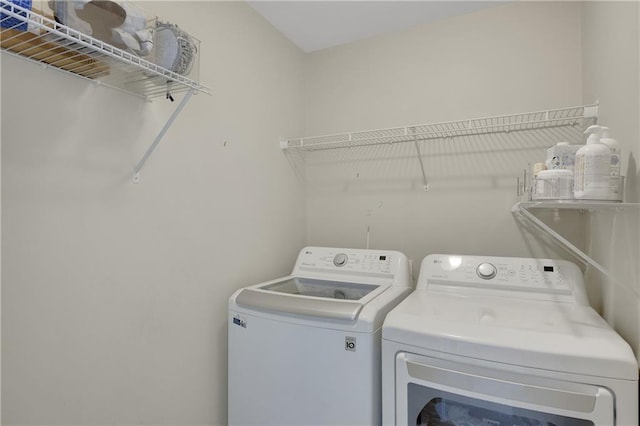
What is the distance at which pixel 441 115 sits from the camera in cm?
204

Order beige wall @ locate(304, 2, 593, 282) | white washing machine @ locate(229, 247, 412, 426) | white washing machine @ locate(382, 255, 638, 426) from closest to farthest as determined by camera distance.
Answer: white washing machine @ locate(382, 255, 638, 426) → white washing machine @ locate(229, 247, 412, 426) → beige wall @ locate(304, 2, 593, 282)

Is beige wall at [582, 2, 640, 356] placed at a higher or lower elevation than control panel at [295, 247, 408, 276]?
higher

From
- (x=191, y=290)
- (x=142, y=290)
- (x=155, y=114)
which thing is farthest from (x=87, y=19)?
(x=191, y=290)

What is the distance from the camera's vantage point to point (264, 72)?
205 cm

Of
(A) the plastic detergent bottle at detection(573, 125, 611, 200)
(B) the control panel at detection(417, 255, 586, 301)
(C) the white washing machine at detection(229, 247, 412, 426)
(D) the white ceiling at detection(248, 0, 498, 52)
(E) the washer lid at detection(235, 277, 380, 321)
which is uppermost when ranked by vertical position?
(D) the white ceiling at detection(248, 0, 498, 52)

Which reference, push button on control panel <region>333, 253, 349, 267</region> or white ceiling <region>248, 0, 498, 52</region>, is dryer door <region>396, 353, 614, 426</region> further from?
white ceiling <region>248, 0, 498, 52</region>

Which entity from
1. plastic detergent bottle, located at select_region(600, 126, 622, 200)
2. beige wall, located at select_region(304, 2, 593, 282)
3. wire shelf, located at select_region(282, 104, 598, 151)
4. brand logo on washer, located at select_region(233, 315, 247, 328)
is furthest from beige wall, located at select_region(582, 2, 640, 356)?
brand logo on washer, located at select_region(233, 315, 247, 328)

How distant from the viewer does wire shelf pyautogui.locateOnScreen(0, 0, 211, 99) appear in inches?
32.9

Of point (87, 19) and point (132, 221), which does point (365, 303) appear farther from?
point (87, 19)

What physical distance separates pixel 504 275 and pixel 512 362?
2.12 feet

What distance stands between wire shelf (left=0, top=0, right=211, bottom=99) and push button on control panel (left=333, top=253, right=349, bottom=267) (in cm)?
114

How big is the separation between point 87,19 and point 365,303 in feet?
4.26

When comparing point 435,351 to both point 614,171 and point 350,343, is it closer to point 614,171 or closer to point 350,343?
point 350,343

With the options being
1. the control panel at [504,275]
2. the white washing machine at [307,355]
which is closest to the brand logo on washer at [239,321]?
the white washing machine at [307,355]
